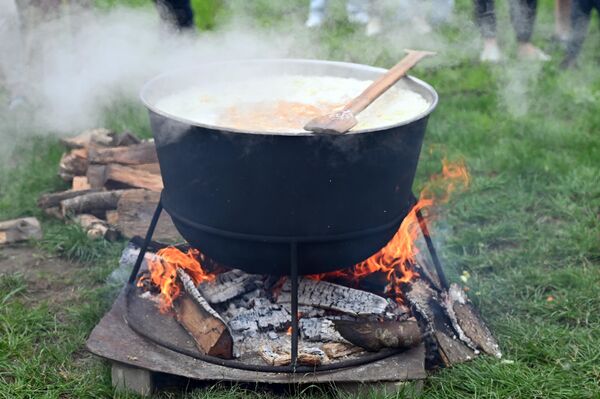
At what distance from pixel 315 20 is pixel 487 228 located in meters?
3.39

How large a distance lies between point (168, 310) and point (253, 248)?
0.68 metres

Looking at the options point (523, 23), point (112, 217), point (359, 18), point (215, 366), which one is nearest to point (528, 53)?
point (523, 23)

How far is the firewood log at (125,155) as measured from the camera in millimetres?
4305


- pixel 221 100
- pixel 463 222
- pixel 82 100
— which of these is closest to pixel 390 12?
pixel 463 222

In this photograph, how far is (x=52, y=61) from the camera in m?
5.41

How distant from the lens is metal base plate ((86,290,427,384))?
2.57m

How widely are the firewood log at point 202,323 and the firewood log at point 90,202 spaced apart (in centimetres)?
127

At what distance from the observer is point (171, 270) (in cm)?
313

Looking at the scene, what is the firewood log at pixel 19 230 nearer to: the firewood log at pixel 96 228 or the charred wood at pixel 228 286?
the firewood log at pixel 96 228

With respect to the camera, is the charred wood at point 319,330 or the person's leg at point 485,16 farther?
the person's leg at point 485,16

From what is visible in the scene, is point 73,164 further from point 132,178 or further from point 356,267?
point 356,267

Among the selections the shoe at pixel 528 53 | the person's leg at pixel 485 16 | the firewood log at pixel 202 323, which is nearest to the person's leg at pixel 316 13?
the shoe at pixel 528 53

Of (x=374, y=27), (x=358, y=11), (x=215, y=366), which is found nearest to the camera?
(x=215, y=366)

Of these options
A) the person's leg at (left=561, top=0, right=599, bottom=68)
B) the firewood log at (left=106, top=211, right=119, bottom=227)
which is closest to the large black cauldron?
the firewood log at (left=106, top=211, right=119, bottom=227)
